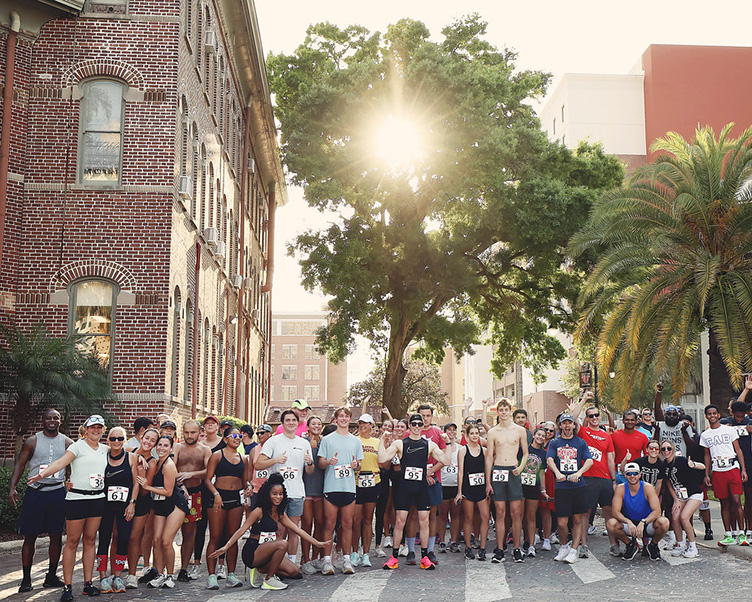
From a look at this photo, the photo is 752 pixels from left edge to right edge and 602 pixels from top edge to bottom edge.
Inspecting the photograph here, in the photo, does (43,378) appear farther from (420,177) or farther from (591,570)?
(420,177)

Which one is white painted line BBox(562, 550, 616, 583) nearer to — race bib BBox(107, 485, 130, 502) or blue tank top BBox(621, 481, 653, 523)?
blue tank top BBox(621, 481, 653, 523)

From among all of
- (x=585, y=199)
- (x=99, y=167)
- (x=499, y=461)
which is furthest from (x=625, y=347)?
(x=99, y=167)

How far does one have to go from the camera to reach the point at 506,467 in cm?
1256

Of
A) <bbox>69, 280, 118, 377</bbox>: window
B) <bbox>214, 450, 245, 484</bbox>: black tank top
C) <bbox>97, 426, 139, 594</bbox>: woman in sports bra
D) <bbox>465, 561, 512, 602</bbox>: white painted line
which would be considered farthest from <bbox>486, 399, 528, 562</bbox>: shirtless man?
<bbox>69, 280, 118, 377</bbox>: window

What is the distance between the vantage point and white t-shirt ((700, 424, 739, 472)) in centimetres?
1336

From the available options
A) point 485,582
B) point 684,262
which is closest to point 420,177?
point 684,262

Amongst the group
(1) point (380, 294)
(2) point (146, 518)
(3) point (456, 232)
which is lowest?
(2) point (146, 518)

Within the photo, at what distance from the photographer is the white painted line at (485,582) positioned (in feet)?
31.6

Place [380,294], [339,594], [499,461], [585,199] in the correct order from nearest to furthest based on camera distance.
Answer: [339,594]
[499,461]
[585,199]
[380,294]

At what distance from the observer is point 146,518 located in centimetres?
1041

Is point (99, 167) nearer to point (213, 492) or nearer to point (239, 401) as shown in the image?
point (213, 492)

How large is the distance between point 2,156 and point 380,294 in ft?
53.8

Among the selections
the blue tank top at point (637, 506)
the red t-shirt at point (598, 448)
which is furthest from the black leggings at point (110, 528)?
the blue tank top at point (637, 506)

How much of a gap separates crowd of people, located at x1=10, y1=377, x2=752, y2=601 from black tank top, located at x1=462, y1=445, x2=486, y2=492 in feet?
0.07
